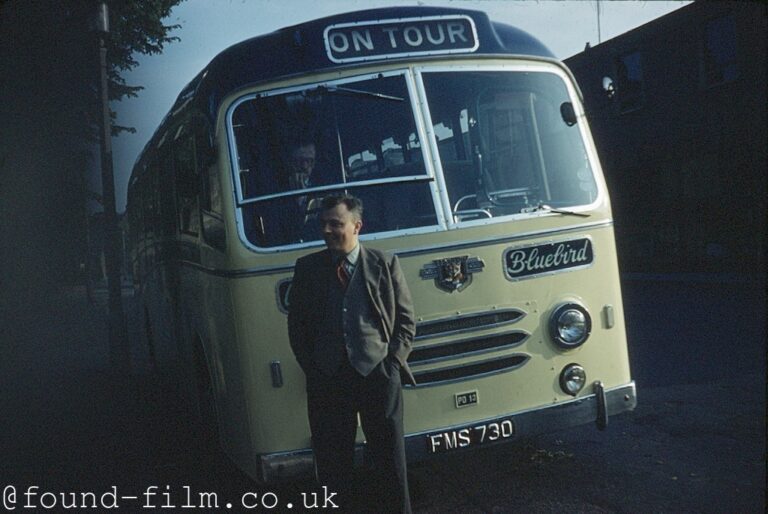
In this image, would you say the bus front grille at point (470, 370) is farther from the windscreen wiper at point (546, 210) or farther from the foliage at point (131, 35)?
the foliage at point (131, 35)

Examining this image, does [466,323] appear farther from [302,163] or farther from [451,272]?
[302,163]

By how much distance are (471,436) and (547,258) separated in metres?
1.19

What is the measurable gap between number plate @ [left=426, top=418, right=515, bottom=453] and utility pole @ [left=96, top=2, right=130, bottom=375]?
754 cm

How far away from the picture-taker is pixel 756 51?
17.5 meters

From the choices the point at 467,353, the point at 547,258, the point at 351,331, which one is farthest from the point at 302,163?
the point at 547,258

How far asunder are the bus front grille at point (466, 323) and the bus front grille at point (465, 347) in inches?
2.6

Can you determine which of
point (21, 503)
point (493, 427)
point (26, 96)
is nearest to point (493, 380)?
point (493, 427)

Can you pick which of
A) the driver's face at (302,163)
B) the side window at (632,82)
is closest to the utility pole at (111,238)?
the driver's face at (302,163)

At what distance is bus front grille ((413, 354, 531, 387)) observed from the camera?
13.7ft

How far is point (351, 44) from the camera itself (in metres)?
4.27

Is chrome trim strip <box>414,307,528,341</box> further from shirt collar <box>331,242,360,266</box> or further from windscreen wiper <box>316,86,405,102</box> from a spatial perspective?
windscreen wiper <box>316,86,405,102</box>

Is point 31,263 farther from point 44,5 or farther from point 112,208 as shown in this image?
point 44,5

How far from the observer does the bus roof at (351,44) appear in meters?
4.18

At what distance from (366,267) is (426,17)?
5.90 ft
